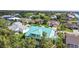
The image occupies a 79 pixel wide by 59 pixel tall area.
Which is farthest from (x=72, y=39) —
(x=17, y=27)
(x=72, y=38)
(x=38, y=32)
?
(x=17, y=27)

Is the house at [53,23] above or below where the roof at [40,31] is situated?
above

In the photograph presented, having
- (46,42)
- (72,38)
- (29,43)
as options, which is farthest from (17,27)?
(72,38)

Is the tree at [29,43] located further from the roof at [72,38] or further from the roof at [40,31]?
the roof at [72,38]

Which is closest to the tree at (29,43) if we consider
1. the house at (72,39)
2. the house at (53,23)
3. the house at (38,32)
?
the house at (38,32)

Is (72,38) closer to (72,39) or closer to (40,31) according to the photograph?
(72,39)

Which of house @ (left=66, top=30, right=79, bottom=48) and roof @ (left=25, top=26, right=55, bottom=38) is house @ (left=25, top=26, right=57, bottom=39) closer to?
roof @ (left=25, top=26, right=55, bottom=38)

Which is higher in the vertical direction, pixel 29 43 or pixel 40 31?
pixel 40 31
